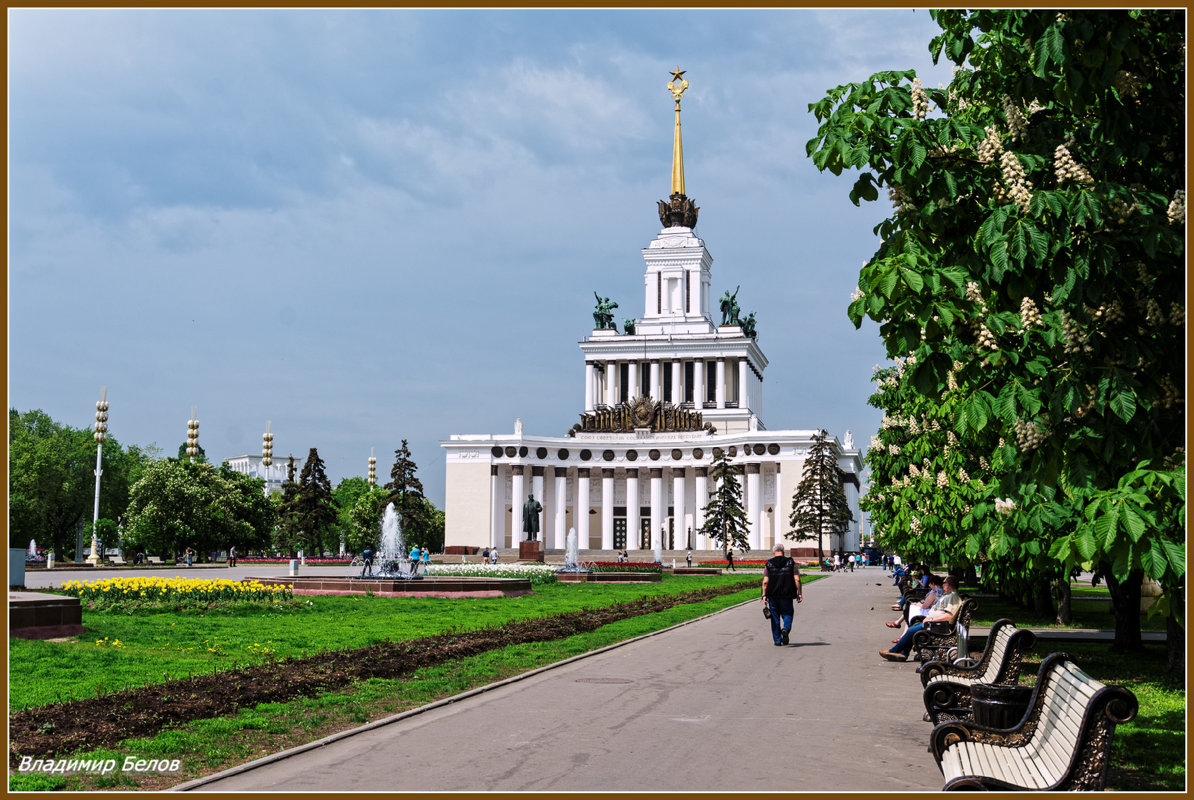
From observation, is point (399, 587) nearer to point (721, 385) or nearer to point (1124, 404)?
point (1124, 404)

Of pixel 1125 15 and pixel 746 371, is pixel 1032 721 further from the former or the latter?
pixel 746 371

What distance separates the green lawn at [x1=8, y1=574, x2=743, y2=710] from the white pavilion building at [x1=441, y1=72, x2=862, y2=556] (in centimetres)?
7445

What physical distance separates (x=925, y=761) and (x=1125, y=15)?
18.8 ft

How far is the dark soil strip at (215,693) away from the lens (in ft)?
28.8

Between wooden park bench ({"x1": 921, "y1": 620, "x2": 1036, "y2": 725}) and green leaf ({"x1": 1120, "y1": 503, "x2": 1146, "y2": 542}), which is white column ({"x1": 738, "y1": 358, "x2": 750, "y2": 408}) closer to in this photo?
wooden park bench ({"x1": 921, "y1": 620, "x2": 1036, "y2": 725})

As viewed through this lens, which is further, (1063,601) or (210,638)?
(1063,601)

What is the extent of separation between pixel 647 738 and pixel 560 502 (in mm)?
102356

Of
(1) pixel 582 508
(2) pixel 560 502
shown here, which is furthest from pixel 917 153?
(1) pixel 582 508

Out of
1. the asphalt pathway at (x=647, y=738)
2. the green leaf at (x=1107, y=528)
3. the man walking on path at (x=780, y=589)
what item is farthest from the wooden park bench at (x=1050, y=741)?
the man walking on path at (x=780, y=589)

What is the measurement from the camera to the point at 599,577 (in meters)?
48.2

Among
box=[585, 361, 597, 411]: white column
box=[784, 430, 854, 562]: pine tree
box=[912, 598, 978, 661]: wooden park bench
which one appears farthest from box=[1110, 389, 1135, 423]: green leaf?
A: box=[585, 361, 597, 411]: white column

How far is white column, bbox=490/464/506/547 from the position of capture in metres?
108

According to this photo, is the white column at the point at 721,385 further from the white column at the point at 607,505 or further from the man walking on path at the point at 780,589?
the man walking on path at the point at 780,589

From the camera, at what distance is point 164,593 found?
23.9 meters
